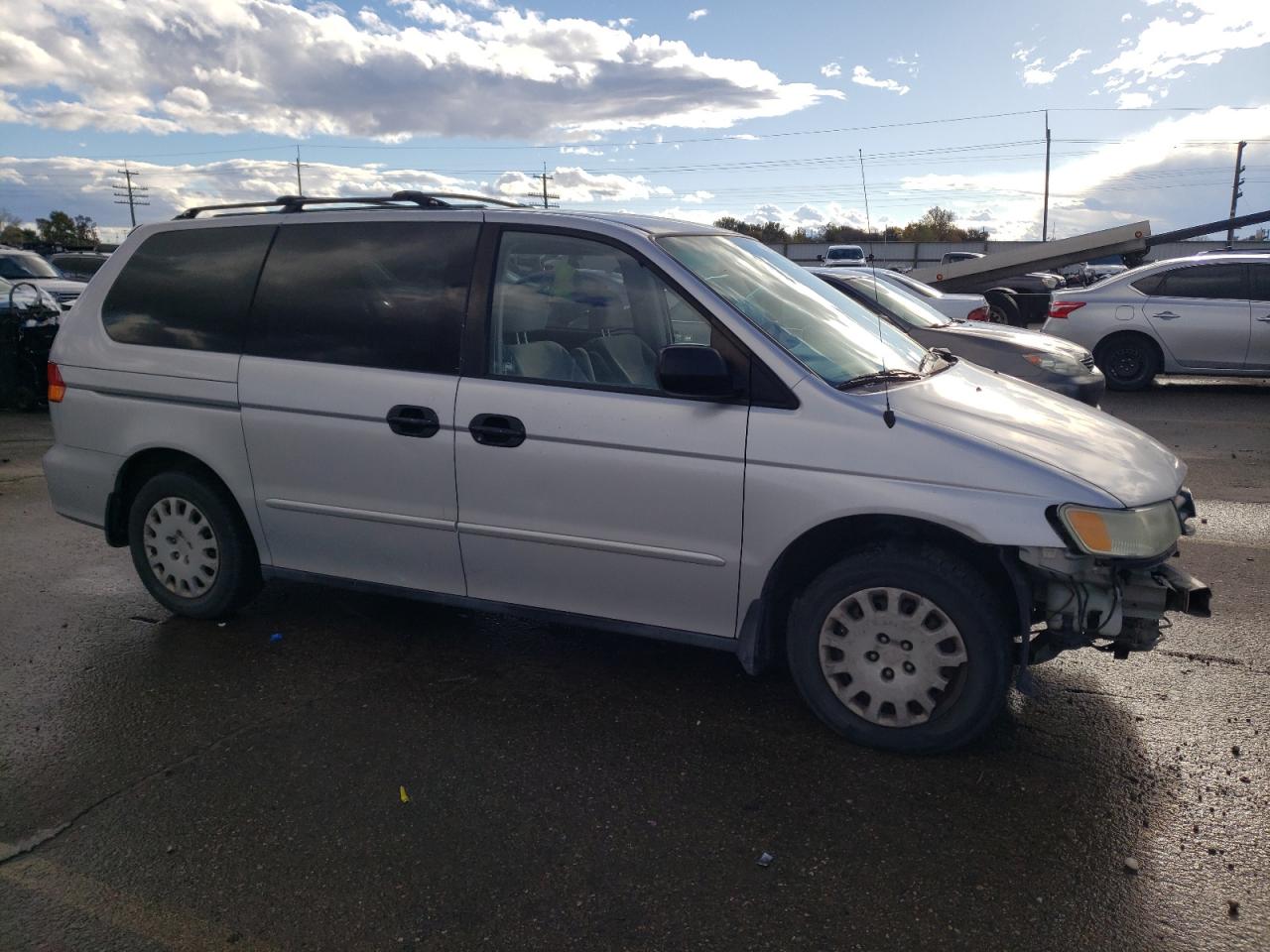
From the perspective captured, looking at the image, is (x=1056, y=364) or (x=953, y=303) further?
(x=953, y=303)

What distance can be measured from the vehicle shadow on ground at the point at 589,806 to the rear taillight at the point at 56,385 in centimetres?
137

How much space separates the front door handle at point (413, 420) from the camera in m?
4.09

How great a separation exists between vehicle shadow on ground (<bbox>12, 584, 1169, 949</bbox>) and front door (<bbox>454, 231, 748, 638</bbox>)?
1.61 feet

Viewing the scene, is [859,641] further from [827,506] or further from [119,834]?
[119,834]

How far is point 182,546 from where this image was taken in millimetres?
4875

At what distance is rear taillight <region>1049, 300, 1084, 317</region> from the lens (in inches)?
496

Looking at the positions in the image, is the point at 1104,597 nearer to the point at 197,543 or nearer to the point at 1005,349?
the point at 197,543

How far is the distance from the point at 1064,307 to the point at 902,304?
437 cm

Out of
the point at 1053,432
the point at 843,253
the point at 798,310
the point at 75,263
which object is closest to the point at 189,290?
the point at 798,310

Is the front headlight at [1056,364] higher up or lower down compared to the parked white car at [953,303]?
lower down

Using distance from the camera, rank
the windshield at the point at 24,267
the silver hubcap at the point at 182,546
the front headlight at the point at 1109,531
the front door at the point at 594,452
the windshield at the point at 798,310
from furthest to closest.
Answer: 1. the windshield at the point at 24,267
2. the silver hubcap at the point at 182,546
3. the windshield at the point at 798,310
4. the front door at the point at 594,452
5. the front headlight at the point at 1109,531

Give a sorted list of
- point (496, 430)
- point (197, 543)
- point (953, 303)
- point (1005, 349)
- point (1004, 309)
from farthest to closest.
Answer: point (1004, 309) → point (953, 303) → point (1005, 349) → point (197, 543) → point (496, 430)

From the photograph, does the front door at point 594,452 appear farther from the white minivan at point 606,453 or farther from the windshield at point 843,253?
the windshield at point 843,253

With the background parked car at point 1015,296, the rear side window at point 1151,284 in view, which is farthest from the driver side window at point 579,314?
the background parked car at point 1015,296
